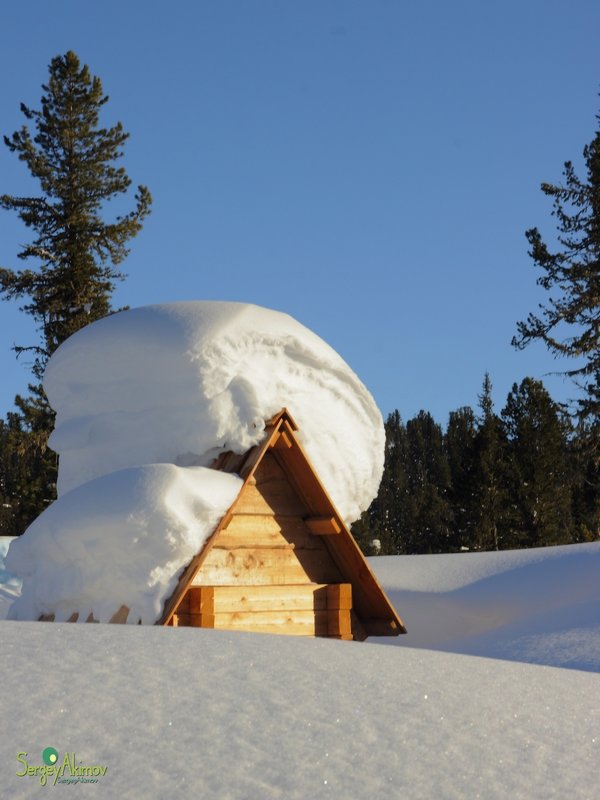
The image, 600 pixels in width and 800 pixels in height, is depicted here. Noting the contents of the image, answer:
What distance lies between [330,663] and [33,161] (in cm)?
2304

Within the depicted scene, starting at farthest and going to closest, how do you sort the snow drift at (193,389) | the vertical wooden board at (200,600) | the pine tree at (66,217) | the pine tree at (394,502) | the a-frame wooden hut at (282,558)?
the pine tree at (394,502), the pine tree at (66,217), the snow drift at (193,389), the a-frame wooden hut at (282,558), the vertical wooden board at (200,600)

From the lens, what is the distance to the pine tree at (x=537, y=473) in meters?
31.3

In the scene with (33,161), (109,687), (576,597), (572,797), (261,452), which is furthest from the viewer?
(33,161)

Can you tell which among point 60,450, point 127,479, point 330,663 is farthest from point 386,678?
point 60,450

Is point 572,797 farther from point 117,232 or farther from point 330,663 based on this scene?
point 117,232

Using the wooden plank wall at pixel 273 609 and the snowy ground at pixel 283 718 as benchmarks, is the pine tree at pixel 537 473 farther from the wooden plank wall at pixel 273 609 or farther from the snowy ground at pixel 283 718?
the snowy ground at pixel 283 718

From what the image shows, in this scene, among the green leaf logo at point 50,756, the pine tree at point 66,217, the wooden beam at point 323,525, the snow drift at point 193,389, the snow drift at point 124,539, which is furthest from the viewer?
the pine tree at point 66,217

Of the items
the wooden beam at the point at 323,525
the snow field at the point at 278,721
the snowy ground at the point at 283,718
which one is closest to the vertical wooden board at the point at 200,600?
the wooden beam at the point at 323,525

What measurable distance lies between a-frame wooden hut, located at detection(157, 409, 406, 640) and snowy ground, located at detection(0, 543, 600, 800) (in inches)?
119

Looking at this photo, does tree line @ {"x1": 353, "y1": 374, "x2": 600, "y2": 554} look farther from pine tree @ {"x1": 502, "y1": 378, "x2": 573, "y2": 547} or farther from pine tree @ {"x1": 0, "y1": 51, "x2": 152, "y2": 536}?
pine tree @ {"x1": 0, "y1": 51, "x2": 152, "y2": 536}

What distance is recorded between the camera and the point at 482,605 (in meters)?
12.3

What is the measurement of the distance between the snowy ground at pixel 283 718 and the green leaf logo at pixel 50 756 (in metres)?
0.01

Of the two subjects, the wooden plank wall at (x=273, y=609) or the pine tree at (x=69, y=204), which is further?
the pine tree at (x=69, y=204)

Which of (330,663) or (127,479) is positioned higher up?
(127,479)
